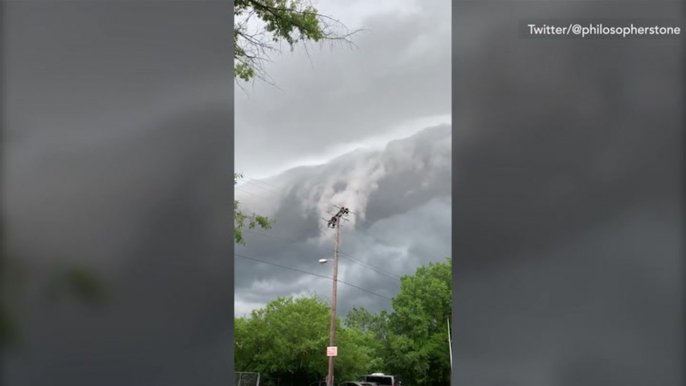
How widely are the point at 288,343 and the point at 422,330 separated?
869cm

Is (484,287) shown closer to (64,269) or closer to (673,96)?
(673,96)

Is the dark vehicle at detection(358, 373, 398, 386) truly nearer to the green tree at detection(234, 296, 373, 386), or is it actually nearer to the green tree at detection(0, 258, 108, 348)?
the green tree at detection(234, 296, 373, 386)

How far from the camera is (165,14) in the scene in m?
2.97

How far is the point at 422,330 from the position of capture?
103 ft

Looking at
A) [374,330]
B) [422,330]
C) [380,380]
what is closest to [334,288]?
[380,380]

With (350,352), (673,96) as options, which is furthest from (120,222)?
(350,352)

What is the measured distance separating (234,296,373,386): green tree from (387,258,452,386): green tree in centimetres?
540

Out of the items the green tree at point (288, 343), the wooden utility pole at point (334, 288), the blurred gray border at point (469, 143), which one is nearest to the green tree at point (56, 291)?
the blurred gray border at point (469, 143)

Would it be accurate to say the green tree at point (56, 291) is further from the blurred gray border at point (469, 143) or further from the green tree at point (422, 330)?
the green tree at point (422, 330)

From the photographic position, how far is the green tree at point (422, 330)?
31.3 m

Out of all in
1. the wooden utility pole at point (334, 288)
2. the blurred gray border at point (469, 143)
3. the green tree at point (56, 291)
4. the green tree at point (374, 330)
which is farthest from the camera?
the green tree at point (374, 330)

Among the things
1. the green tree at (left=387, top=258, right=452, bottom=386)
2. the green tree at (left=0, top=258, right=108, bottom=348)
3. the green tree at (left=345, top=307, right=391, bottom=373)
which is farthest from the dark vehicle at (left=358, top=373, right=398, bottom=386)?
the green tree at (left=0, top=258, right=108, bottom=348)

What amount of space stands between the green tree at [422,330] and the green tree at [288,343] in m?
5.40

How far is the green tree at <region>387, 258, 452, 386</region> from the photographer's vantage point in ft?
103
